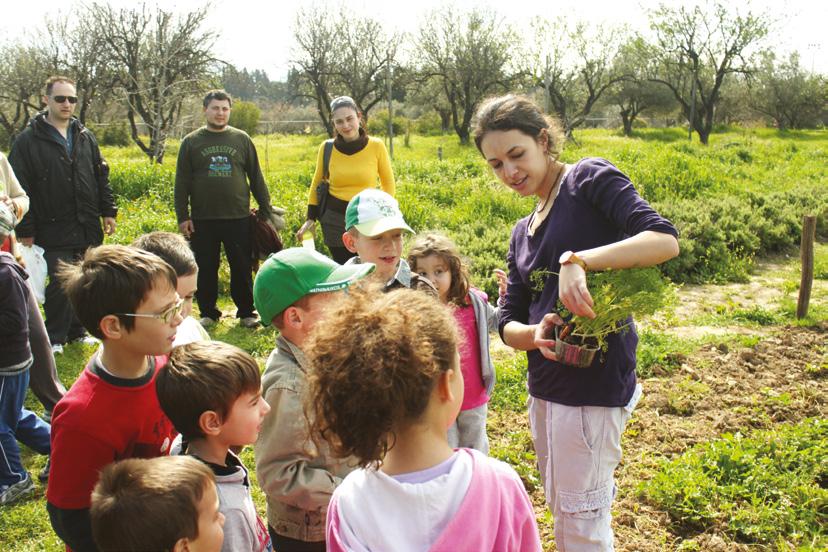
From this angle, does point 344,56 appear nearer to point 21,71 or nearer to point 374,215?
point 21,71

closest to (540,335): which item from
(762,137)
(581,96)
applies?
(762,137)

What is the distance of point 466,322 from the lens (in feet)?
10.4

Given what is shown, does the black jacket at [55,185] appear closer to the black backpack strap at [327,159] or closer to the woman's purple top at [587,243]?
the black backpack strap at [327,159]

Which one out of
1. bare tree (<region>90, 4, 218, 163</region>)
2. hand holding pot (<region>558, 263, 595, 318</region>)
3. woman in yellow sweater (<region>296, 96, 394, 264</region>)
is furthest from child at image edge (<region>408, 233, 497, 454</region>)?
bare tree (<region>90, 4, 218, 163</region>)

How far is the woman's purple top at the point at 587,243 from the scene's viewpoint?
2.10 m

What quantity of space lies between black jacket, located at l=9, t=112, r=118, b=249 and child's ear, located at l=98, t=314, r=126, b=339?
3.97 metres

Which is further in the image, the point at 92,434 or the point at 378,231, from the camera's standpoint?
the point at 378,231

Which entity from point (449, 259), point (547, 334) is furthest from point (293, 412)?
point (449, 259)

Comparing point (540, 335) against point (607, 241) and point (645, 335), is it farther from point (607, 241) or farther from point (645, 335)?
point (645, 335)

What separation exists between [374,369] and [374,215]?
1987 millimetres

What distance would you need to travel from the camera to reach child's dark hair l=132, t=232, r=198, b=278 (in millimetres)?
2855

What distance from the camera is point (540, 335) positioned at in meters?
2.26

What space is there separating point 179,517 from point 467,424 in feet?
5.57

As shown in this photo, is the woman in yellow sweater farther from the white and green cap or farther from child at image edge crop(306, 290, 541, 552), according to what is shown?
child at image edge crop(306, 290, 541, 552)
